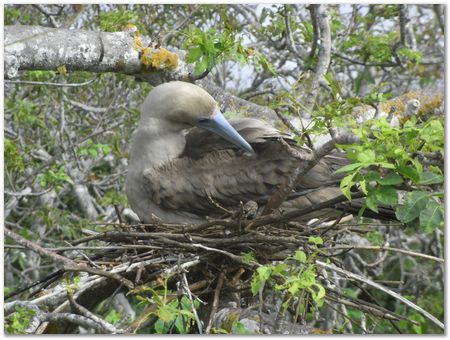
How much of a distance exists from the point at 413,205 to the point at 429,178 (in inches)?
4.6

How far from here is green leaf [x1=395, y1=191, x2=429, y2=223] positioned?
2941 mm

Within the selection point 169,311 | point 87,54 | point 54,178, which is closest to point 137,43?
point 87,54

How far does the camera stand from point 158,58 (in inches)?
183

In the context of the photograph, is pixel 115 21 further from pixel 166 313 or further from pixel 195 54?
pixel 166 313

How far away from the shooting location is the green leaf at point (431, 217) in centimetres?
288

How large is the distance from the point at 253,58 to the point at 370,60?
227cm

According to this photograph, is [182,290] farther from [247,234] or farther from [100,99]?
[100,99]

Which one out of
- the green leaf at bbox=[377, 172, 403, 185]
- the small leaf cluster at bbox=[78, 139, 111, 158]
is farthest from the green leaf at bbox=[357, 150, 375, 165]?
the small leaf cluster at bbox=[78, 139, 111, 158]

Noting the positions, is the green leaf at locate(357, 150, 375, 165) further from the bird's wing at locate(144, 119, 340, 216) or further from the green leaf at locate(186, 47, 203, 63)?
the green leaf at locate(186, 47, 203, 63)

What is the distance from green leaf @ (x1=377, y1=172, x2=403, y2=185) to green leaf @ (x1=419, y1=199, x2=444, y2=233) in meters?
0.15

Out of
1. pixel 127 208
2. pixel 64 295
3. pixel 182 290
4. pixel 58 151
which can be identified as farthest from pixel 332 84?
pixel 58 151

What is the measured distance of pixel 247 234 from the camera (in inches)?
146

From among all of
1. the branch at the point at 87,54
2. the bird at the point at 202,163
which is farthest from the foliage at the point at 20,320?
the branch at the point at 87,54

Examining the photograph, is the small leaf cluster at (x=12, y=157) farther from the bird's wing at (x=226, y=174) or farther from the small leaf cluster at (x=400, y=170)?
the small leaf cluster at (x=400, y=170)
